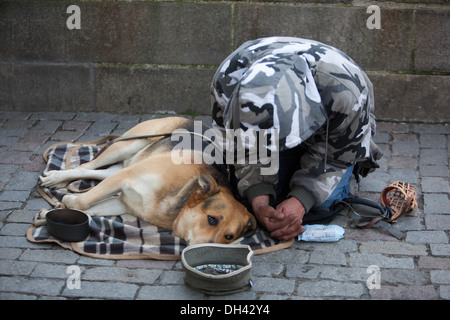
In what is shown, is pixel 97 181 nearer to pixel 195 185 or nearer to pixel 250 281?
pixel 195 185

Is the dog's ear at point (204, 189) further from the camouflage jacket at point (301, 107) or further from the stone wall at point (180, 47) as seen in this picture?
the stone wall at point (180, 47)

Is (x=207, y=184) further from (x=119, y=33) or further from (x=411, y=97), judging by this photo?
(x=411, y=97)

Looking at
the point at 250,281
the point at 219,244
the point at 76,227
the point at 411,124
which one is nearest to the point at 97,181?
the point at 76,227

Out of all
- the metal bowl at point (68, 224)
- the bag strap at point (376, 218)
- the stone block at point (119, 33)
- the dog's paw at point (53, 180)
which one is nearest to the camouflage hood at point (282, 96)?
the bag strap at point (376, 218)

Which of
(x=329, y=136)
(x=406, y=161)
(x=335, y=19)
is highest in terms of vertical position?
(x=335, y=19)

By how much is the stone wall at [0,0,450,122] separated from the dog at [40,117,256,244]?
1369mm

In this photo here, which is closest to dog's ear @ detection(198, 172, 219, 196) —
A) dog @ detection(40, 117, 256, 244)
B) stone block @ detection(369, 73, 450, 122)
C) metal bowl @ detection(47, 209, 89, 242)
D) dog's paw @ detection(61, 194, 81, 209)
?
dog @ detection(40, 117, 256, 244)

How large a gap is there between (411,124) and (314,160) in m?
2.27

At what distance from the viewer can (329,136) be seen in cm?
400

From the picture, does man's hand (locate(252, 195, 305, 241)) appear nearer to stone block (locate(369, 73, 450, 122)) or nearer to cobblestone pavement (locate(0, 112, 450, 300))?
cobblestone pavement (locate(0, 112, 450, 300))

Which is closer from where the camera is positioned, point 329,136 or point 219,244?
point 219,244

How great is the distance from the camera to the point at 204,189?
3.94 meters

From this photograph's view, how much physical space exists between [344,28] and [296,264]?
290 cm

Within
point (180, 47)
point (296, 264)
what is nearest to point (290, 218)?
point (296, 264)
